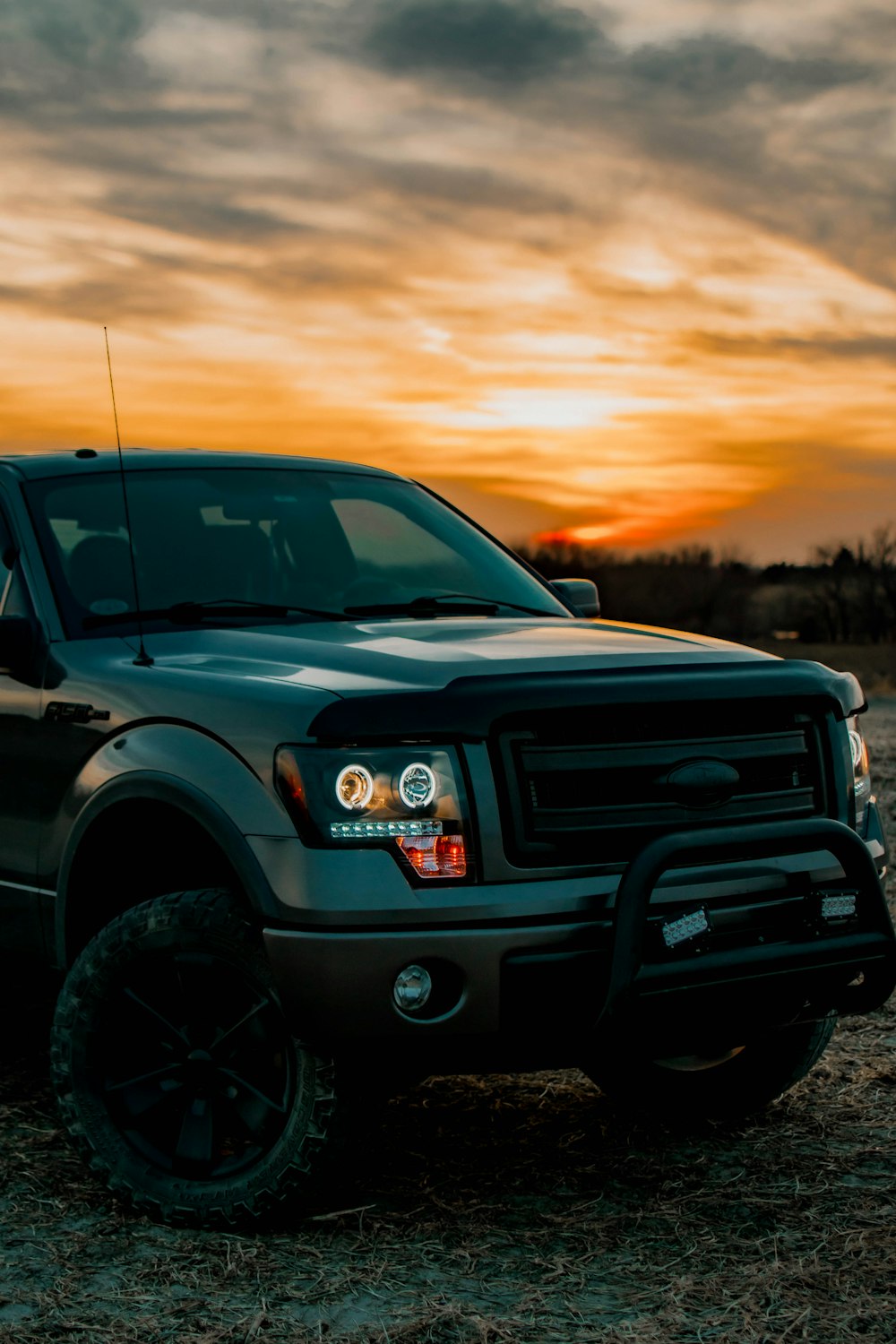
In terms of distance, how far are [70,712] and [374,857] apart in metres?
1.26

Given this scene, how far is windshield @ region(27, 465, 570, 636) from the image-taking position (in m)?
4.82

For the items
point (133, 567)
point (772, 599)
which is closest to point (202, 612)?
point (133, 567)

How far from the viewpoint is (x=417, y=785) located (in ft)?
12.0

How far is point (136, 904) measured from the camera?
4.35 meters

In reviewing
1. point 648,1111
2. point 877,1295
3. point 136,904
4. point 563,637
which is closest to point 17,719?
point 136,904

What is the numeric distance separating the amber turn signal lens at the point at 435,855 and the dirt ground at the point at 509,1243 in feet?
3.13

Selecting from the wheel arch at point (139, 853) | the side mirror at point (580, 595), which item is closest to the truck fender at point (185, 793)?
the wheel arch at point (139, 853)

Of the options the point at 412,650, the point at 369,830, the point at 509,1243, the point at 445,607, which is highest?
the point at 445,607

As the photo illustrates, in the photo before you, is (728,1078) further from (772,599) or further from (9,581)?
(772,599)

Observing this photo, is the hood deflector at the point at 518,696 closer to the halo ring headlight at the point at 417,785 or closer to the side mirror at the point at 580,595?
the halo ring headlight at the point at 417,785

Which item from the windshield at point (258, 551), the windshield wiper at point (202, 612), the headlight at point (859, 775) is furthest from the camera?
the windshield at point (258, 551)

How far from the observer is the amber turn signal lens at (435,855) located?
144 inches

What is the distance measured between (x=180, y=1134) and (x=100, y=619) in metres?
1.52

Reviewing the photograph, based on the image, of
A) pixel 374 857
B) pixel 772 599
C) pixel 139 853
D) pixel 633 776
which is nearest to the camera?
pixel 374 857
